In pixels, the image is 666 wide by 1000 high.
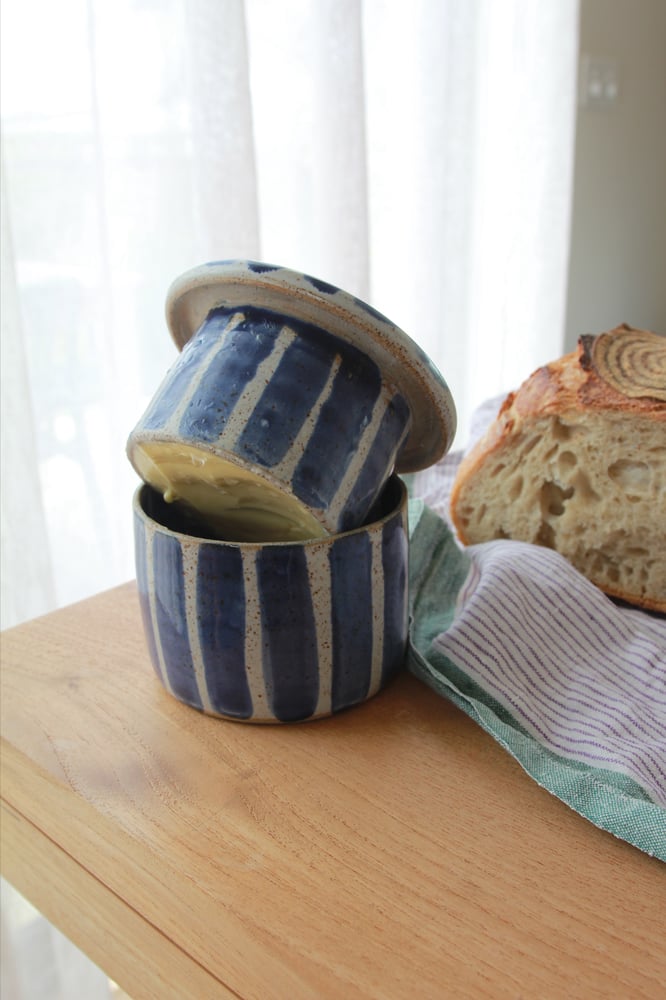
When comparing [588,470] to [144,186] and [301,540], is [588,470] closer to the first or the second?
[301,540]

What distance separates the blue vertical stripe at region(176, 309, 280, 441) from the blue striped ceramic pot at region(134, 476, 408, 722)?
6 centimetres

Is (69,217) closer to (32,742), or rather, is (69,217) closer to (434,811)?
(32,742)

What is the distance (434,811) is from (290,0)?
96 centimetres

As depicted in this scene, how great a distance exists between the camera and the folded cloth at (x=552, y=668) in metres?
0.46

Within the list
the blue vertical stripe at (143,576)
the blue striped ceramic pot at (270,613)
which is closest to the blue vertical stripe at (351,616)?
the blue striped ceramic pot at (270,613)

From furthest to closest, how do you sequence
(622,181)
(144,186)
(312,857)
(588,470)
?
(622,181) < (144,186) < (588,470) < (312,857)

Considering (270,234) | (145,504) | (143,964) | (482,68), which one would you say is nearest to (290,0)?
(270,234)

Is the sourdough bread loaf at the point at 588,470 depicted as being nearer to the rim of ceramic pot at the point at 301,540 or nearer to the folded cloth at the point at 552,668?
the folded cloth at the point at 552,668

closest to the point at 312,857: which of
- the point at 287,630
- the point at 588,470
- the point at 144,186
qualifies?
the point at 287,630

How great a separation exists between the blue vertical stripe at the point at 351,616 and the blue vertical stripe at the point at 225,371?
0.09 metres

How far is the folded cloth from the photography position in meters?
0.46

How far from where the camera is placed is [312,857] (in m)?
0.43

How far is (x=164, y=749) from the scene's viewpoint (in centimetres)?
50

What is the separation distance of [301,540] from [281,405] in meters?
0.07
